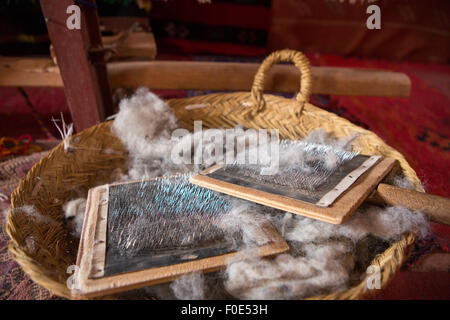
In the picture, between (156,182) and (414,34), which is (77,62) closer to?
(156,182)

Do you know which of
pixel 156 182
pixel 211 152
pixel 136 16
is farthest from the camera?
pixel 136 16

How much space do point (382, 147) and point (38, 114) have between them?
5.59ft

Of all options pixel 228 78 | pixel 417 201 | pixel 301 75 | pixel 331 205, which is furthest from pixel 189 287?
pixel 228 78

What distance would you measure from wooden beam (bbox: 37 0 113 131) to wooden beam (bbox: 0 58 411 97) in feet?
0.45

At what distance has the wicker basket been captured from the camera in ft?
1.71

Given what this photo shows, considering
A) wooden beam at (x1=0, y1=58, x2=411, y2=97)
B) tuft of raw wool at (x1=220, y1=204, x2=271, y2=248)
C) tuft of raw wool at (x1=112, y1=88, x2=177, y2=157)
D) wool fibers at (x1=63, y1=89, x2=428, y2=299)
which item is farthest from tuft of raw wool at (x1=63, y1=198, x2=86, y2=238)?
wooden beam at (x1=0, y1=58, x2=411, y2=97)

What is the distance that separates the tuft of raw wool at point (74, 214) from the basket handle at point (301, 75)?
1.99 ft

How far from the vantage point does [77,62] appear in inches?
37.3

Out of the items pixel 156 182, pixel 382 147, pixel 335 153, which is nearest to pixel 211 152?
pixel 156 182

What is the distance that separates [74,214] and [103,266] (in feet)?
0.84

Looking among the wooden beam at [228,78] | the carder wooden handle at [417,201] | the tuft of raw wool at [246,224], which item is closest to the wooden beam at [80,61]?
the wooden beam at [228,78]

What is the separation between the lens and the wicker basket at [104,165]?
522mm

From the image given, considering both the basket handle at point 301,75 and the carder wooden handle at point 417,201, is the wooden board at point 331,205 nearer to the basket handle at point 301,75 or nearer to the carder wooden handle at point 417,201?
the carder wooden handle at point 417,201

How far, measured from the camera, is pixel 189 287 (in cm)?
51
